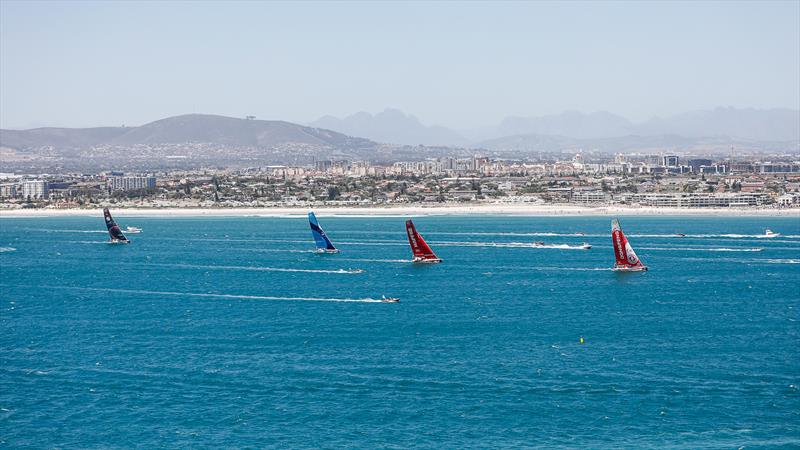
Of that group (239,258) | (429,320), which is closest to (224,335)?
(429,320)

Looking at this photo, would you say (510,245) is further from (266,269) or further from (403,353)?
(403,353)

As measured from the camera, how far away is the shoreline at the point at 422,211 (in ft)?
512

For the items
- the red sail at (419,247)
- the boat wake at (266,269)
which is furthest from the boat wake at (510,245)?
the boat wake at (266,269)

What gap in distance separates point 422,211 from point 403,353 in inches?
4871

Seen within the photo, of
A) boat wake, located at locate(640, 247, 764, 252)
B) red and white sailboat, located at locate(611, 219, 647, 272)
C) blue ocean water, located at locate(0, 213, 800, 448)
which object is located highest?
red and white sailboat, located at locate(611, 219, 647, 272)

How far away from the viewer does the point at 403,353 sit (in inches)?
1724

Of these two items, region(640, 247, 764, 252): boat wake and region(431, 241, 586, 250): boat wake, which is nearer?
region(640, 247, 764, 252): boat wake

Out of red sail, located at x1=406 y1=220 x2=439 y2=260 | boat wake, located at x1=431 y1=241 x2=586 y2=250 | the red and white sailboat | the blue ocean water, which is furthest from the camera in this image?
boat wake, located at x1=431 y1=241 x2=586 y2=250

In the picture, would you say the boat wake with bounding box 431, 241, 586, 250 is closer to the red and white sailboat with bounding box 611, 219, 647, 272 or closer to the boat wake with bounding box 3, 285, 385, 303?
the red and white sailboat with bounding box 611, 219, 647, 272

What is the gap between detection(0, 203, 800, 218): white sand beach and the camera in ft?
513

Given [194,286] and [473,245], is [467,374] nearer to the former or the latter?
[194,286]

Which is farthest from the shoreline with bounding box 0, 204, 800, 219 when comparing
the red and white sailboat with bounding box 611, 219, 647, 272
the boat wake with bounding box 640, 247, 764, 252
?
the red and white sailboat with bounding box 611, 219, 647, 272

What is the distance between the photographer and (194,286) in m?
68.9

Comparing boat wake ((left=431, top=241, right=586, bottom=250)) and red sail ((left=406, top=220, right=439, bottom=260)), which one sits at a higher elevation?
red sail ((left=406, top=220, right=439, bottom=260))
